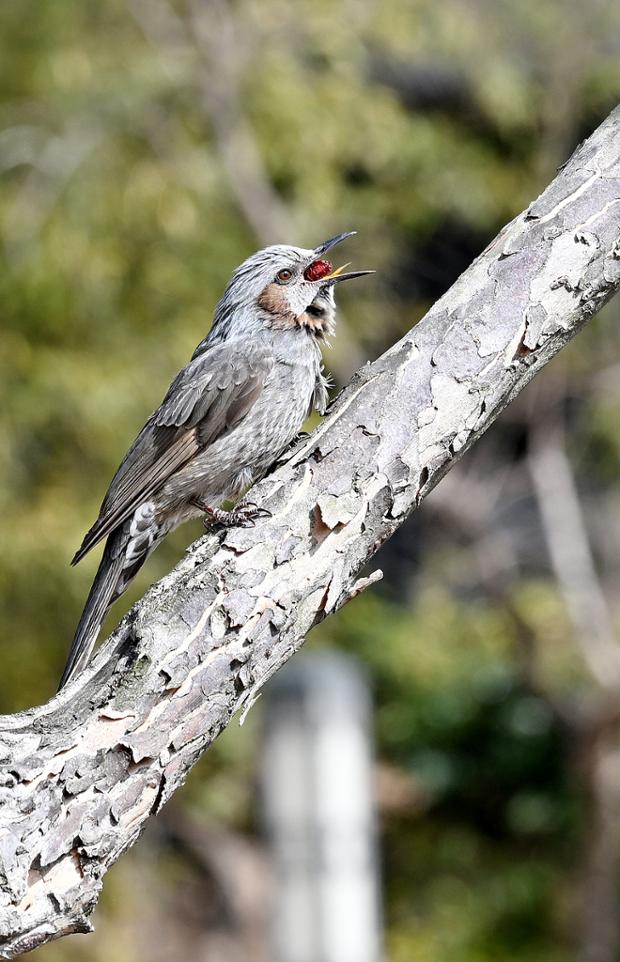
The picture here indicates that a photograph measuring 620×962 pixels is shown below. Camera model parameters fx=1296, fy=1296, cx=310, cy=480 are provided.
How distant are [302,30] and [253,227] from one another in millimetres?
1462

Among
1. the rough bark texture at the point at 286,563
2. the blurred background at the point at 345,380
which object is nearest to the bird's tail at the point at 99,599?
the rough bark texture at the point at 286,563

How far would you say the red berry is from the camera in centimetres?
347

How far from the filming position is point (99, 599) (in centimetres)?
305

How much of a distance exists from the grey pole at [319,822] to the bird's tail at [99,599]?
2.88 meters

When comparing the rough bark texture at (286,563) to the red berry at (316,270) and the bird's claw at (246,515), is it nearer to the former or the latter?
the bird's claw at (246,515)

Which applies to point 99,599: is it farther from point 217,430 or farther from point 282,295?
point 282,295

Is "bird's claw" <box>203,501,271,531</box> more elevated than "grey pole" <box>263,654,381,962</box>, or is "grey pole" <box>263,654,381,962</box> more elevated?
"grey pole" <box>263,654,381,962</box>

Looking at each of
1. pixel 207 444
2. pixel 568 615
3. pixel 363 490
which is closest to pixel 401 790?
pixel 568 615

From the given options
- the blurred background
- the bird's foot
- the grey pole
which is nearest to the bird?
the bird's foot

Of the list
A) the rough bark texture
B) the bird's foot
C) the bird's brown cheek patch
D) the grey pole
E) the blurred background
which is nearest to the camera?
the rough bark texture

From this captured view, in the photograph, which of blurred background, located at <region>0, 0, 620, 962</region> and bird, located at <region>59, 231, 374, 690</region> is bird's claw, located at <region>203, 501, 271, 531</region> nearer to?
bird, located at <region>59, 231, 374, 690</region>

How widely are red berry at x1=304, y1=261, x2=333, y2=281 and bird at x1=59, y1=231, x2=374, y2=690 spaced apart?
7 cm

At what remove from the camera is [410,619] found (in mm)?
9352

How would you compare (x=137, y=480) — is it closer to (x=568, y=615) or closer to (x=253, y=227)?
(x=253, y=227)
